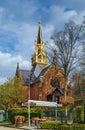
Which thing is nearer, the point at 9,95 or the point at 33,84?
the point at 9,95

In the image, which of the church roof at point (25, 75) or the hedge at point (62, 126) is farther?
the church roof at point (25, 75)

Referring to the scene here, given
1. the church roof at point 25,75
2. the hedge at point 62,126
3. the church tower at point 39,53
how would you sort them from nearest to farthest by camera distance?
the hedge at point 62,126
the church roof at point 25,75
the church tower at point 39,53

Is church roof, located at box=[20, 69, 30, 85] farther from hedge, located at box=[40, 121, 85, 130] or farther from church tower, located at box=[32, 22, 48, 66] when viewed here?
hedge, located at box=[40, 121, 85, 130]

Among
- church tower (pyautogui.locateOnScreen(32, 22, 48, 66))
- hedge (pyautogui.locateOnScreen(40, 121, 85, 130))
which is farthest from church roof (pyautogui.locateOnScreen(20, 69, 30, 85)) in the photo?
hedge (pyautogui.locateOnScreen(40, 121, 85, 130))

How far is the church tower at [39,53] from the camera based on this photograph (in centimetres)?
10021

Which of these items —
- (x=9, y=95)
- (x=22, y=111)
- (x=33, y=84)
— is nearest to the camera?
(x=22, y=111)

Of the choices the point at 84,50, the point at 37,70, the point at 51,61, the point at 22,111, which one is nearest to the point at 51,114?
the point at 22,111

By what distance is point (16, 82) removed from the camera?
3169 inches

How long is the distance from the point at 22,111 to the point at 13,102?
20.6 m

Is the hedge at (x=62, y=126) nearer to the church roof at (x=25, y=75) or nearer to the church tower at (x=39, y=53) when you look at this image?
the church roof at (x=25, y=75)

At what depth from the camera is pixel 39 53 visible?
10488cm

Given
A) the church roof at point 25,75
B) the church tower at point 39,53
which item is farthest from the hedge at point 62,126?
the church tower at point 39,53

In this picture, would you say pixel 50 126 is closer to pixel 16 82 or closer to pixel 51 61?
pixel 51 61

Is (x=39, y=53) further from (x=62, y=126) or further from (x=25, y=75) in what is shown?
(x=62, y=126)
